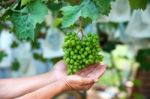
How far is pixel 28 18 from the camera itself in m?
1.42

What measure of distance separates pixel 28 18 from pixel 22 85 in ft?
1.69

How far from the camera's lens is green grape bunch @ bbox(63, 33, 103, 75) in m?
1.36

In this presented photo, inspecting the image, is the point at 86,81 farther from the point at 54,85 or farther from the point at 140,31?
the point at 140,31

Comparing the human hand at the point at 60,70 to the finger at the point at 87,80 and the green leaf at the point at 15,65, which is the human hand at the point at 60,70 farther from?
the green leaf at the point at 15,65

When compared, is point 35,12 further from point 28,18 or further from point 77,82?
point 77,82

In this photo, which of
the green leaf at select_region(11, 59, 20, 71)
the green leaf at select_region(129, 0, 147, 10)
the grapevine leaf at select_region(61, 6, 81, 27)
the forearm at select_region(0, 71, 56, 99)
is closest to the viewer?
the grapevine leaf at select_region(61, 6, 81, 27)

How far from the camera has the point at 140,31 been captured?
2842mm

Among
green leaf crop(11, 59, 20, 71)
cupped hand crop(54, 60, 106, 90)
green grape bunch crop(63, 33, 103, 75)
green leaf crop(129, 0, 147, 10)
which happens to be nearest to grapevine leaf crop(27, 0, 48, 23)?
green grape bunch crop(63, 33, 103, 75)

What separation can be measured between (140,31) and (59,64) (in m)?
1.27

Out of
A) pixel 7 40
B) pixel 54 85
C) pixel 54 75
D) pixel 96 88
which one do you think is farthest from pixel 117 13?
pixel 96 88

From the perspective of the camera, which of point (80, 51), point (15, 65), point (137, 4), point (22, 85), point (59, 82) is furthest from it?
point (15, 65)

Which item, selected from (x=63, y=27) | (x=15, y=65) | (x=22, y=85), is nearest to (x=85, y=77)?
(x=63, y=27)

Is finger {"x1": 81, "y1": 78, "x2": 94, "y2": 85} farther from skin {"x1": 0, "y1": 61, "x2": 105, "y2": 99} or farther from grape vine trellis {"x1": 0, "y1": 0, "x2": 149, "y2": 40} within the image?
grape vine trellis {"x1": 0, "y1": 0, "x2": 149, "y2": 40}

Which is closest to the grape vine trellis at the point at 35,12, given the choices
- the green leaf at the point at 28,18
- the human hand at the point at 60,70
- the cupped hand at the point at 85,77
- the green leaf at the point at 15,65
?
the green leaf at the point at 28,18
